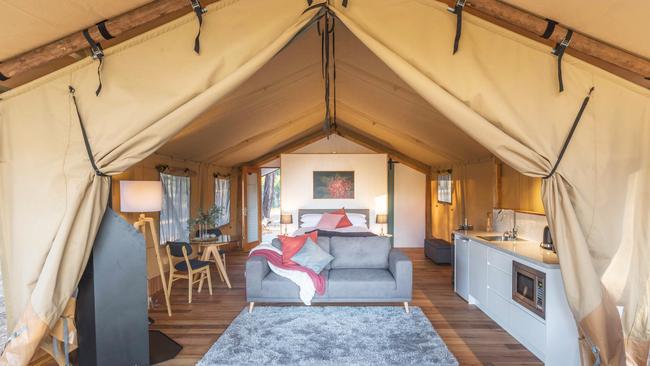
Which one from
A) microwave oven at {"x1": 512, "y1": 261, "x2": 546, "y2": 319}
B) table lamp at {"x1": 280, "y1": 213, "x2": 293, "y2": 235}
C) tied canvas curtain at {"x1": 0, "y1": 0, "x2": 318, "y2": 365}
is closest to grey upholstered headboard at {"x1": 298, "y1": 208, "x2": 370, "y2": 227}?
table lamp at {"x1": 280, "y1": 213, "x2": 293, "y2": 235}

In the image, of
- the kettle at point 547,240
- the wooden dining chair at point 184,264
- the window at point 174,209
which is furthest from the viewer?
the window at point 174,209

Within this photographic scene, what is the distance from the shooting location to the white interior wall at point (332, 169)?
317 inches

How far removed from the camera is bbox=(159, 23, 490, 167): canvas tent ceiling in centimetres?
375

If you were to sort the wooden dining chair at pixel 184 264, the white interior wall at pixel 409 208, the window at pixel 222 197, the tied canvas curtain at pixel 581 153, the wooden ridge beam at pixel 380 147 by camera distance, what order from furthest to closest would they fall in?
the white interior wall at pixel 409 208, the wooden ridge beam at pixel 380 147, the window at pixel 222 197, the wooden dining chair at pixel 184 264, the tied canvas curtain at pixel 581 153

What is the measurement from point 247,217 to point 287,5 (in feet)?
23.3

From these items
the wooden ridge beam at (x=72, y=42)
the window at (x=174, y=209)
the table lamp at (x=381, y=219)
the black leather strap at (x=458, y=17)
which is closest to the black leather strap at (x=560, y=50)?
the black leather strap at (x=458, y=17)

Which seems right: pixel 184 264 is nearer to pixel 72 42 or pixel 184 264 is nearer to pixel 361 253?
pixel 361 253

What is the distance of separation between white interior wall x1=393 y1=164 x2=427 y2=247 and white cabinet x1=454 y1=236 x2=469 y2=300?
3709 millimetres

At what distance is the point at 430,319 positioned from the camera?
147 inches

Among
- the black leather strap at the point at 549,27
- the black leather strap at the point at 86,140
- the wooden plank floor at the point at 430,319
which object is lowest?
the wooden plank floor at the point at 430,319

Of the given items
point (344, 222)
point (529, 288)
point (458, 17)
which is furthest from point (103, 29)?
point (344, 222)

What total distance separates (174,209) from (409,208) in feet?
17.7

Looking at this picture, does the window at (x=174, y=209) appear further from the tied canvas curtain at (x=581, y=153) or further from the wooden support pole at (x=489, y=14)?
the tied canvas curtain at (x=581, y=153)

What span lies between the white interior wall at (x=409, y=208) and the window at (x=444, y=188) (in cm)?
80
